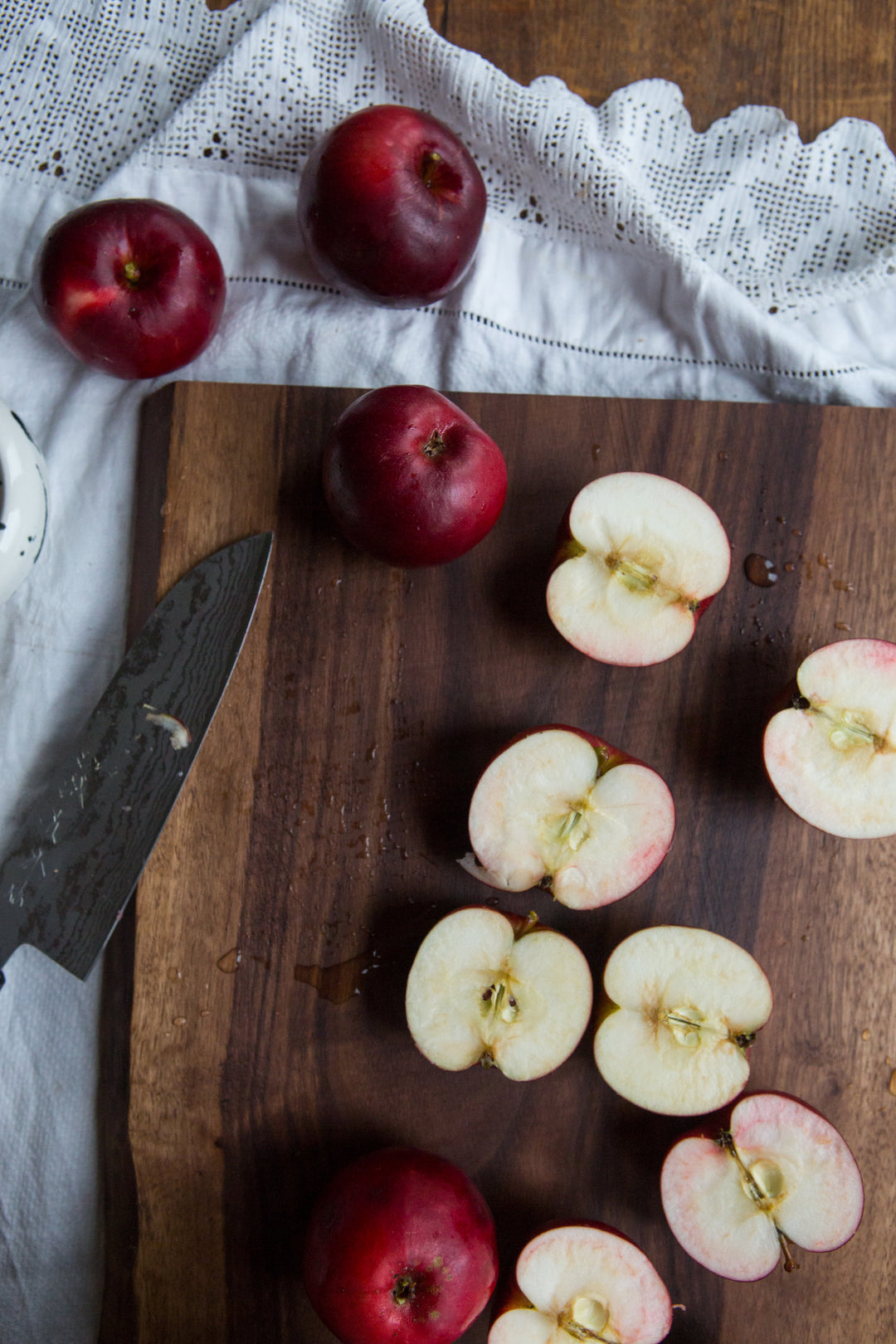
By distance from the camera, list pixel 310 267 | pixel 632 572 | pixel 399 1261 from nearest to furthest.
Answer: pixel 399 1261 < pixel 632 572 < pixel 310 267

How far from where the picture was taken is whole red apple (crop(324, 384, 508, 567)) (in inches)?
32.0

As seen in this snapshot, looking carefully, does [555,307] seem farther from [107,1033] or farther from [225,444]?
[107,1033]

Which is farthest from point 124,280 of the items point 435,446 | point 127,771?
point 127,771

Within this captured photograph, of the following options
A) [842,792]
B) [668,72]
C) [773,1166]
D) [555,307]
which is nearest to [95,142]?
[555,307]

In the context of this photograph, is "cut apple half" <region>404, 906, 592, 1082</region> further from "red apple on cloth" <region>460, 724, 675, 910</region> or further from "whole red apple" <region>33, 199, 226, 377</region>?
"whole red apple" <region>33, 199, 226, 377</region>

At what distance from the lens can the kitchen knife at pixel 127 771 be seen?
34.1 inches

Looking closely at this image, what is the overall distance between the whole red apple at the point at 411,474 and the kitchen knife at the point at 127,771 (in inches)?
4.5

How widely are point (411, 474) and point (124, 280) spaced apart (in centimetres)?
33

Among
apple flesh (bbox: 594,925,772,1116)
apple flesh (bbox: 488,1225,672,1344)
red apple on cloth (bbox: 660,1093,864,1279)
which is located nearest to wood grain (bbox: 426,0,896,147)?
apple flesh (bbox: 594,925,772,1116)

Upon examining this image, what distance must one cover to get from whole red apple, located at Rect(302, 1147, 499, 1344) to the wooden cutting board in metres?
0.08

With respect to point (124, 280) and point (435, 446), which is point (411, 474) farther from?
point (124, 280)

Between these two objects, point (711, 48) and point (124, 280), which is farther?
point (711, 48)

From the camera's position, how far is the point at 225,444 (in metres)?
0.92

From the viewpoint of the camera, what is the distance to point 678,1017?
86 cm
